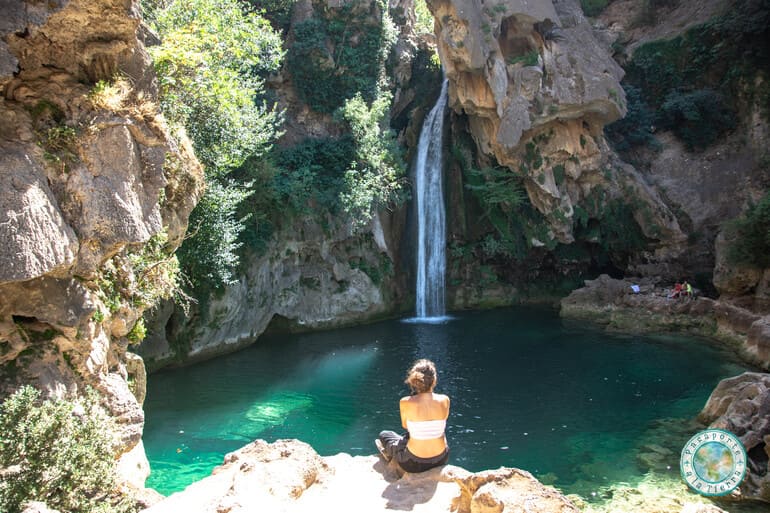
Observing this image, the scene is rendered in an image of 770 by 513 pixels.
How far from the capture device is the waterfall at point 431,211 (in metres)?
24.7

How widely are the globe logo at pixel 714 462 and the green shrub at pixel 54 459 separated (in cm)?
542

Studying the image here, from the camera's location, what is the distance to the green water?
9.74 metres

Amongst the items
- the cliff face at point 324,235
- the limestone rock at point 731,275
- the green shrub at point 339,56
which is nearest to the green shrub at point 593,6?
the cliff face at point 324,235

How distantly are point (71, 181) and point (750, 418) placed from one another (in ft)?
35.4

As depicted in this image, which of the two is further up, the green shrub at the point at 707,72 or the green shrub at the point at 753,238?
the green shrub at the point at 707,72

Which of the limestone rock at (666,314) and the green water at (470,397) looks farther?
the limestone rock at (666,314)

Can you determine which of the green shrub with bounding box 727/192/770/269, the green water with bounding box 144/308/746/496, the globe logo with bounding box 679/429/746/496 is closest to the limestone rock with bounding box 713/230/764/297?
the green shrub with bounding box 727/192/770/269

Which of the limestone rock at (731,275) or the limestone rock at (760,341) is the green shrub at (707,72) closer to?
the limestone rock at (731,275)

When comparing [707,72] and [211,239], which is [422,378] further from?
[707,72]

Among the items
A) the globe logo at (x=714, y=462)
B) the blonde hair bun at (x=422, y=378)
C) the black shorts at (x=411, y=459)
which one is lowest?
the black shorts at (x=411, y=459)

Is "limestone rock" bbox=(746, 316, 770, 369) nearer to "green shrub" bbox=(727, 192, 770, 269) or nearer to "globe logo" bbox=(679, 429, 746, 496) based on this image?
"green shrub" bbox=(727, 192, 770, 269)

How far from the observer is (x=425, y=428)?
5738 mm

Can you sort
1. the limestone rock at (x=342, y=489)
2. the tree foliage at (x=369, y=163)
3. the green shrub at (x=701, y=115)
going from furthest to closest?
the green shrub at (x=701, y=115), the tree foliage at (x=369, y=163), the limestone rock at (x=342, y=489)

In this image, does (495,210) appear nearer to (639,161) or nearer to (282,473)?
(639,161)
